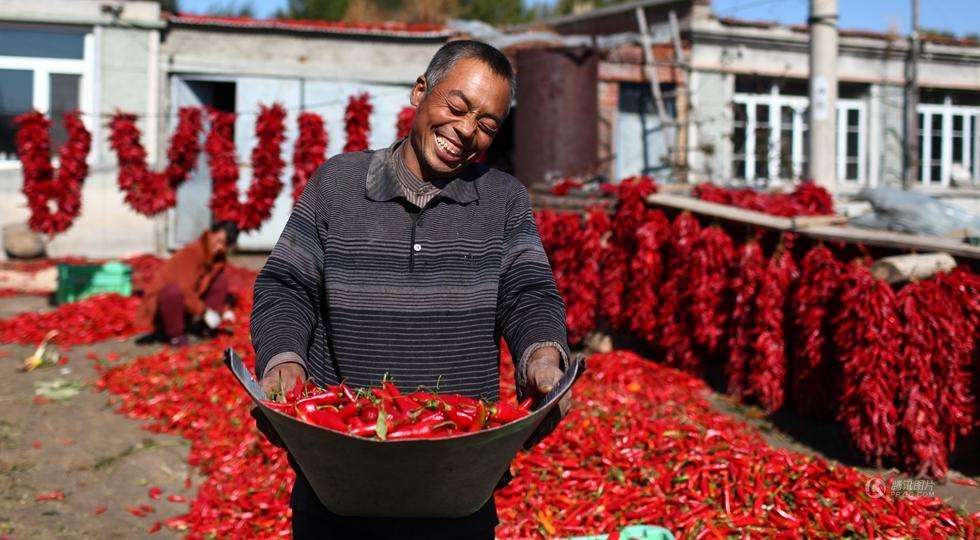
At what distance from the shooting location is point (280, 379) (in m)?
1.84

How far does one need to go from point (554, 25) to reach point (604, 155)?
13.5ft

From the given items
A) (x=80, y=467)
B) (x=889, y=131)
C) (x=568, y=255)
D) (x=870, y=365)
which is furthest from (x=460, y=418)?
(x=889, y=131)

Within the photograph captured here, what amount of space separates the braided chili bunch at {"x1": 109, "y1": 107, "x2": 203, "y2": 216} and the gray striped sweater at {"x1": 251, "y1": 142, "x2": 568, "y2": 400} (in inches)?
277

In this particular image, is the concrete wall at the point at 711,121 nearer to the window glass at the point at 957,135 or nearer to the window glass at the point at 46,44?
the window glass at the point at 957,135

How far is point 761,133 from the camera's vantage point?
13945 mm

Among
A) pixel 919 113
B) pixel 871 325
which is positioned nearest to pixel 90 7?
pixel 871 325

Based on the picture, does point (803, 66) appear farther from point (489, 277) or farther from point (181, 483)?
point (489, 277)

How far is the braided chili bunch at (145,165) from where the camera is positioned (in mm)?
8555

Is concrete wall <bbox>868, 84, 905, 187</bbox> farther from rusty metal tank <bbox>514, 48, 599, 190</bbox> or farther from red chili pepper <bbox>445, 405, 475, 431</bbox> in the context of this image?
red chili pepper <bbox>445, 405, 475, 431</bbox>

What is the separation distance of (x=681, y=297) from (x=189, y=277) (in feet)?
15.1

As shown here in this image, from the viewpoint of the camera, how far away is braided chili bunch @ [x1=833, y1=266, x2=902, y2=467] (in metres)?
4.64

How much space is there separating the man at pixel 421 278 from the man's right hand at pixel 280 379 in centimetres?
10

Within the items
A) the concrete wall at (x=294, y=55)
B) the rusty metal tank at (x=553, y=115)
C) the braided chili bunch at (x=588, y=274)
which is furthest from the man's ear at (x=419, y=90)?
the concrete wall at (x=294, y=55)

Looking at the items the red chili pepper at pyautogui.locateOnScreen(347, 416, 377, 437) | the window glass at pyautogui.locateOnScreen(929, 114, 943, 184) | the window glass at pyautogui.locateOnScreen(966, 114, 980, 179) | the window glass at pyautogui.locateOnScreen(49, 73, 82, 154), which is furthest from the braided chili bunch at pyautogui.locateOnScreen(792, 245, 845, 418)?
the window glass at pyautogui.locateOnScreen(966, 114, 980, 179)
